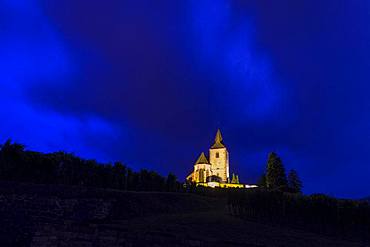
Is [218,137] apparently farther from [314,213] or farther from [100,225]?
[100,225]

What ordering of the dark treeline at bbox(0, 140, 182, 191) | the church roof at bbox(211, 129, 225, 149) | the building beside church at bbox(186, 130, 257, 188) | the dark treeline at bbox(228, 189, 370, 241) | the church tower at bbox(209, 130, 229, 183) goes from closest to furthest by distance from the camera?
the dark treeline at bbox(228, 189, 370, 241) → the dark treeline at bbox(0, 140, 182, 191) → the building beside church at bbox(186, 130, 257, 188) → the church tower at bbox(209, 130, 229, 183) → the church roof at bbox(211, 129, 225, 149)

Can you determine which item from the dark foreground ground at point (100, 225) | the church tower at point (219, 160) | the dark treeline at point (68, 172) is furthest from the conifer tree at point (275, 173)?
the church tower at point (219, 160)

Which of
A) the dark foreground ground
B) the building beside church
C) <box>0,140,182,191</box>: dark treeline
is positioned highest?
the building beside church

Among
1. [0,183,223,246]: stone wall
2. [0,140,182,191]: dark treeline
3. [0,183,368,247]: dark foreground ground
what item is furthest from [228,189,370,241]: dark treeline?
[0,140,182,191]: dark treeline

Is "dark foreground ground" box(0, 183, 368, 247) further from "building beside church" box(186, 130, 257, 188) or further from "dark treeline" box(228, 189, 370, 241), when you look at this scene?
"building beside church" box(186, 130, 257, 188)

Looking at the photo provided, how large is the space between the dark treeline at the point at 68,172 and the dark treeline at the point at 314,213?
741 inches

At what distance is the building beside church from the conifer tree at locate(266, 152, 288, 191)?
31.3 m

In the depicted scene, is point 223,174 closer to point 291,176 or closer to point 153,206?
point 291,176

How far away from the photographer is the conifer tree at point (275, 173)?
52.1 metres

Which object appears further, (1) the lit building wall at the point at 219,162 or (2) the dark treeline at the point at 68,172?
(1) the lit building wall at the point at 219,162

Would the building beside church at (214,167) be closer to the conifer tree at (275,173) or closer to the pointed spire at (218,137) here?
the pointed spire at (218,137)

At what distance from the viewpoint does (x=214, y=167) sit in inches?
3794

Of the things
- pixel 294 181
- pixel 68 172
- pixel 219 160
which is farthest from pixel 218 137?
pixel 68 172

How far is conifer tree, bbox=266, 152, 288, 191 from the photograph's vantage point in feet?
171
